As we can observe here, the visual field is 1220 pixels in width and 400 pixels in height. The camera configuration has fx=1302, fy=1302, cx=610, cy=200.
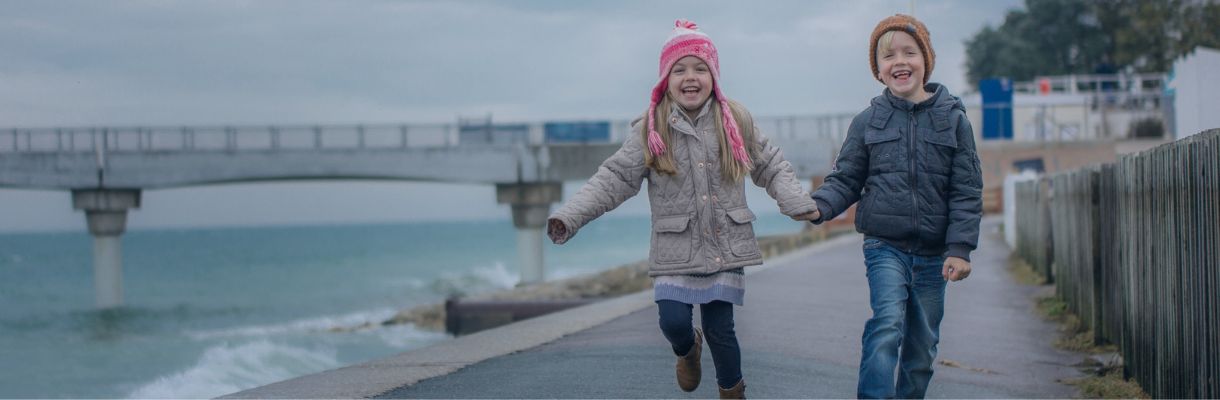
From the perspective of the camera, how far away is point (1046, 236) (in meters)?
15.1

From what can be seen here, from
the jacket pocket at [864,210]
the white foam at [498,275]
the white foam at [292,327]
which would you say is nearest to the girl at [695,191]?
the jacket pocket at [864,210]

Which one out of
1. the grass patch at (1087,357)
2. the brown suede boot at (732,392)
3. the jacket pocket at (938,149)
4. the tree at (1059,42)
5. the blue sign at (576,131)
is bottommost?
the grass patch at (1087,357)

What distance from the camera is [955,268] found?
16.7 feet

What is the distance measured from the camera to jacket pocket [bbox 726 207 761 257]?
5.41 metres

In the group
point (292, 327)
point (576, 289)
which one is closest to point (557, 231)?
point (576, 289)

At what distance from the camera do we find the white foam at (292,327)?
3506cm

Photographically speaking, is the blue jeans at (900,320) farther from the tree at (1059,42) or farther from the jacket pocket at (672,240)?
the tree at (1059,42)

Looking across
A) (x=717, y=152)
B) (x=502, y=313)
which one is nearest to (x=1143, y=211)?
(x=717, y=152)

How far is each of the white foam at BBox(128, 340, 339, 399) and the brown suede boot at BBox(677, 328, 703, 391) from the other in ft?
39.9

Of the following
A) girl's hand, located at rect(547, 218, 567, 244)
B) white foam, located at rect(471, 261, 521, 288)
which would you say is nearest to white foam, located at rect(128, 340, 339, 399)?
girl's hand, located at rect(547, 218, 567, 244)

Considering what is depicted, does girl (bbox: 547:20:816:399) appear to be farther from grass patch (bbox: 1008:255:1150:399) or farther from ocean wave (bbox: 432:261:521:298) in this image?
ocean wave (bbox: 432:261:521:298)

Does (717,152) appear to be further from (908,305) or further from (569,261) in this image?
(569,261)

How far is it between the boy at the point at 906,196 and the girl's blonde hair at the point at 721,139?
36 centimetres

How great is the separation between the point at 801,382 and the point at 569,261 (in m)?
74.2
